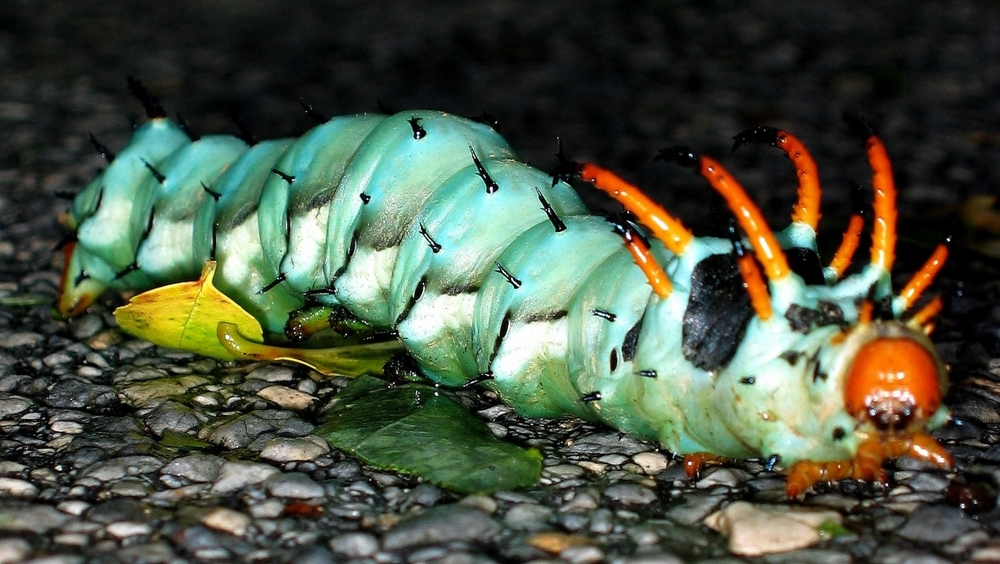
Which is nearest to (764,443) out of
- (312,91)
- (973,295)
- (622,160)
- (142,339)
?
(973,295)

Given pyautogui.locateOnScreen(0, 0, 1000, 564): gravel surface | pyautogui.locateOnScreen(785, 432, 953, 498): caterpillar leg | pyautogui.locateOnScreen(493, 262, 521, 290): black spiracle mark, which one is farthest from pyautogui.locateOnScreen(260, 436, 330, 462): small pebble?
pyautogui.locateOnScreen(785, 432, 953, 498): caterpillar leg

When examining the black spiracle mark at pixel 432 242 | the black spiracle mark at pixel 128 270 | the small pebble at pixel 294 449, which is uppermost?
the black spiracle mark at pixel 432 242

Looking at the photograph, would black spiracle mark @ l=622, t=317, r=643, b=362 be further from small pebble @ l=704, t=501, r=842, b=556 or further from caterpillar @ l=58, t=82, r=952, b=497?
small pebble @ l=704, t=501, r=842, b=556

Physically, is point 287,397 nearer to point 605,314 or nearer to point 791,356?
point 605,314

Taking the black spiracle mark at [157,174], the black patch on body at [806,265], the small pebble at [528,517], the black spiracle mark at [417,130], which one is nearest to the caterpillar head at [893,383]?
the black patch on body at [806,265]

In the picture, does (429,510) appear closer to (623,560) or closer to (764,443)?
(623,560)

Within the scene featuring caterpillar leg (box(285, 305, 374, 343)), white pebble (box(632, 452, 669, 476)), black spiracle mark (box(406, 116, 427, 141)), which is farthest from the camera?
caterpillar leg (box(285, 305, 374, 343))

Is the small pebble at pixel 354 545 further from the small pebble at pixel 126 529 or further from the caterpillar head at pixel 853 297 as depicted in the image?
the caterpillar head at pixel 853 297
